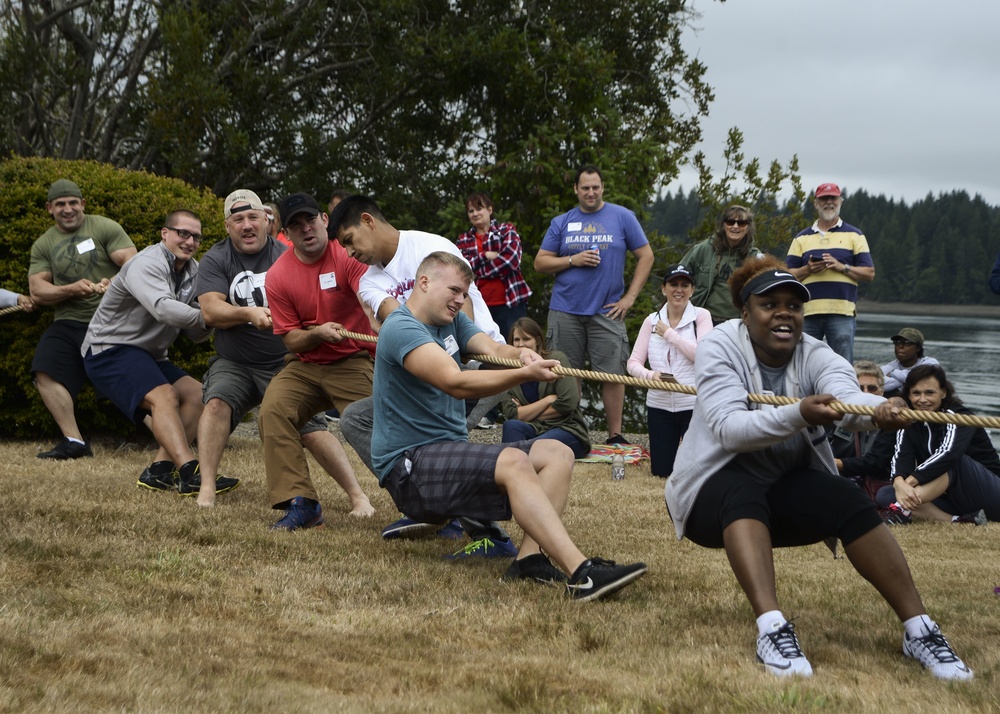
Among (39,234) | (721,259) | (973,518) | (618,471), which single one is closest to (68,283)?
(39,234)

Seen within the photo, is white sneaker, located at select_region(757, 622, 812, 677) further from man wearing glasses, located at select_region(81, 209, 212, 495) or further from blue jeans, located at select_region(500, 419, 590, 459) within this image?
man wearing glasses, located at select_region(81, 209, 212, 495)

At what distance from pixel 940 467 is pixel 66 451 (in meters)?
6.21

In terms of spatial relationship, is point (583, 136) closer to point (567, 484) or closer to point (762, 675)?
point (567, 484)

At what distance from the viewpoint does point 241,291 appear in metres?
6.59

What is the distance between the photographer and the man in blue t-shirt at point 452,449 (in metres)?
4.39

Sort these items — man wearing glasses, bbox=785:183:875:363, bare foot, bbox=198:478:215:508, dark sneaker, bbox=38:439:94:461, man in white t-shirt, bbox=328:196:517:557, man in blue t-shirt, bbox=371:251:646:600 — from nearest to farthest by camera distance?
1. man in blue t-shirt, bbox=371:251:646:600
2. man in white t-shirt, bbox=328:196:517:557
3. bare foot, bbox=198:478:215:508
4. dark sneaker, bbox=38:439:94:461
5. man wearing glasses, bbox=785:183:875:363

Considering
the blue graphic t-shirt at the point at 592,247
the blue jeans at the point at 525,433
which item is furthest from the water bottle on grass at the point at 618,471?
the blue graphic t-shirt at the point at 592,247

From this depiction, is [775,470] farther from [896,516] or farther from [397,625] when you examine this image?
[896,516]

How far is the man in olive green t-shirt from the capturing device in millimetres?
8258

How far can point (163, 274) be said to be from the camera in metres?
7.08

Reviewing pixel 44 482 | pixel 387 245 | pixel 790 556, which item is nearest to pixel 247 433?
pixel 44 482

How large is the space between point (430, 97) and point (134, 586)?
11923 millimetres

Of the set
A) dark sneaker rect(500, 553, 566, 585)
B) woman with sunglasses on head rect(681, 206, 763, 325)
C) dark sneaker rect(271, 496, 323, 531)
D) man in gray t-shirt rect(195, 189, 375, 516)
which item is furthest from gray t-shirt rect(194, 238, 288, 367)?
woman with sunglasses on head rect(681, 206, 763, 325)

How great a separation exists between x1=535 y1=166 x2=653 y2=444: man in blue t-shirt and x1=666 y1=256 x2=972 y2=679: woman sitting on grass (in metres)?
4.85
